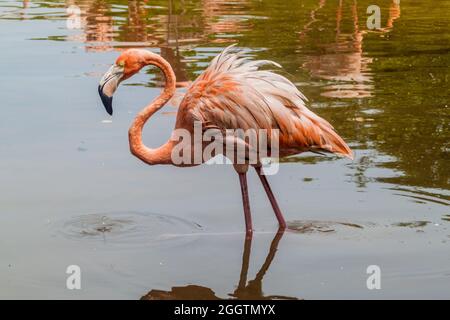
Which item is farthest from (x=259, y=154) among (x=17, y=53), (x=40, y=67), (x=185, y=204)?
(x=17, y=53)

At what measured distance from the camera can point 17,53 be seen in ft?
43.4

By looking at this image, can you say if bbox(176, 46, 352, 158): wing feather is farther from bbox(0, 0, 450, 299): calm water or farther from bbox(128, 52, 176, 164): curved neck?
bbox(0, 0, 450, 299): calm water

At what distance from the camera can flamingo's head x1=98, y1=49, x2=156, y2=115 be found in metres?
6.55

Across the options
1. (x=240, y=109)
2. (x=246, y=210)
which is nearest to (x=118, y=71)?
(x=240, y=109)

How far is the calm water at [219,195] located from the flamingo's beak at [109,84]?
834mm

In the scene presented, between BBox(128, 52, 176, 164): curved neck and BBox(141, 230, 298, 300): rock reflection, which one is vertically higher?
BBox(128, 52, 176, 164): curved neck

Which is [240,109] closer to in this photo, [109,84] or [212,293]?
[109,84]

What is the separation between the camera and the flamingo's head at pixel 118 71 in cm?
655

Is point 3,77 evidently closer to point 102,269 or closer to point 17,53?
point 17,53

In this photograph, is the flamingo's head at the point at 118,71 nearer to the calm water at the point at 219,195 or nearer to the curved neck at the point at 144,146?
the curved neck at the point at 144,146

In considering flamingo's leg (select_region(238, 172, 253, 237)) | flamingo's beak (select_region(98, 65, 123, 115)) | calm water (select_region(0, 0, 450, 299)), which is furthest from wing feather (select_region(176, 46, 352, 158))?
calm water (select_region(0, 0, 450, 299))

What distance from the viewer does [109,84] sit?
6574 mm

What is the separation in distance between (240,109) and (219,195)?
3.91ft

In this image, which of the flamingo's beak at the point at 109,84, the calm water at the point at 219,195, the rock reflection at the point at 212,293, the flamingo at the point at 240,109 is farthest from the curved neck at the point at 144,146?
the rock reflection at the point at 212,293
